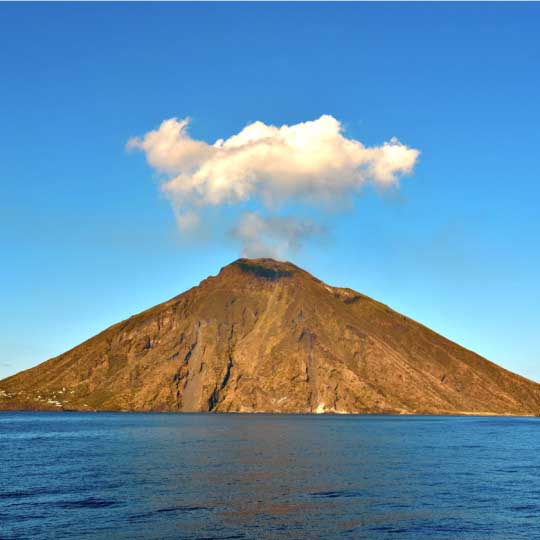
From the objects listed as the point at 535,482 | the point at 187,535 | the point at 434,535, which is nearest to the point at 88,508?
the point at 187,535

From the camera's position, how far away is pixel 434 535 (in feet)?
165

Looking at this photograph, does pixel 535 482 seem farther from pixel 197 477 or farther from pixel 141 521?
pixel 141 521

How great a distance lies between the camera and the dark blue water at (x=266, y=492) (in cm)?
5172

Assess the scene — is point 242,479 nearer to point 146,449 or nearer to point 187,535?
point 187,535

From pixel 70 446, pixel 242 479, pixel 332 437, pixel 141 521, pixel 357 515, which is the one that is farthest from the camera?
pixel 332 437

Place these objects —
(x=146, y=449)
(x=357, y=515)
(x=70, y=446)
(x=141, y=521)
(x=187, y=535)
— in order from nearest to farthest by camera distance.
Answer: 1. (x=187, y=535)
2. (x=141, y=521)
3. (x=357, y=515)
4. (x=146, y=449)
5. (x=70, y=446)

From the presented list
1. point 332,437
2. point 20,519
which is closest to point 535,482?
point 20,519

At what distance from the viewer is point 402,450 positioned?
120 m

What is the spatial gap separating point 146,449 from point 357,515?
67934mm

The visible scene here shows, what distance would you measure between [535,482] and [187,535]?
1990 inches

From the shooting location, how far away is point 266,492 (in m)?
68.6

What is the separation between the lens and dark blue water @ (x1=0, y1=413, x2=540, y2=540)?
5172 centimetres

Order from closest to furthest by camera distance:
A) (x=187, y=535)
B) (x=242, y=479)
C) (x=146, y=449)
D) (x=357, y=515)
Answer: (x=187, y=535) → (x=357, y=515) → (x=242, y=479) → (x=146, y=449)

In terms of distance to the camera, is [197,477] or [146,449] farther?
[146,449]
